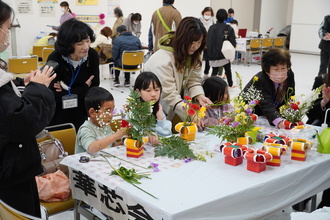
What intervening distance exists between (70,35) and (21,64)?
3.74m

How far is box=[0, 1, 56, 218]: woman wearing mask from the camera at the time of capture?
1.63 meters

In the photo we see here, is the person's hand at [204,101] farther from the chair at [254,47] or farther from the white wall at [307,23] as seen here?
the white wall at [307,23]

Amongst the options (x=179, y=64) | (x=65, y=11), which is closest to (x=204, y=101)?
(x=179, y=64)

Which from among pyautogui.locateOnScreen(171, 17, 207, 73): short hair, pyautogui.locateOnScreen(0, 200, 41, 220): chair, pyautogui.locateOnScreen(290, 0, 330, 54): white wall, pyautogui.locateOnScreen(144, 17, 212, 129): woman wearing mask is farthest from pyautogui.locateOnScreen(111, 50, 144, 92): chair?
pyautogui.locateOnScreen(290, 0, 330, 54): white wall

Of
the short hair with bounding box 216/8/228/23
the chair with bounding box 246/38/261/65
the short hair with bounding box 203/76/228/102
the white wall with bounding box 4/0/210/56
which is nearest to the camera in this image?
the short hair with bounding box 203/76/228/102

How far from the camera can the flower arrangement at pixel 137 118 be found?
2.21m

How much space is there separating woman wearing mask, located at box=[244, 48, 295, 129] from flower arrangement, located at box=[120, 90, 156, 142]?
3.62 ft

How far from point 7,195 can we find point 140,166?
660 mm

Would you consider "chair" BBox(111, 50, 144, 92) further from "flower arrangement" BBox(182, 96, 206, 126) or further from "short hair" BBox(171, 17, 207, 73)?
"flower arrangement" BBox(182, 96, 206, 126)

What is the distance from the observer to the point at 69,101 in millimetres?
2957

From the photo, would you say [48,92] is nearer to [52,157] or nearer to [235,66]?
[52,157]

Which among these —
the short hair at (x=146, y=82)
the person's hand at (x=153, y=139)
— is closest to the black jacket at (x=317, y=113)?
the short hair at (x=146, y=82)

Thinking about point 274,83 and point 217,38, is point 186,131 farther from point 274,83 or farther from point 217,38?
point 217,38

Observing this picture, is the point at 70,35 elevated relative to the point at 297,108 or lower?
elevated
